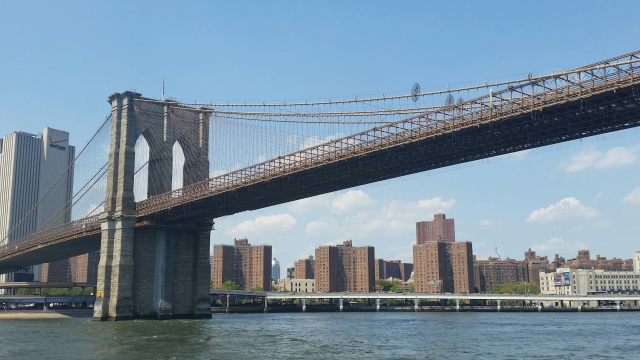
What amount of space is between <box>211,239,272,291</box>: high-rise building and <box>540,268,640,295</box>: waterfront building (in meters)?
86.9

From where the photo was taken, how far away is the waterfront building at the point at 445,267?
176875 mm

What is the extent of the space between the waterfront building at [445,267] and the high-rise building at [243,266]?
4522cm

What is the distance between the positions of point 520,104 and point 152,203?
36.7 meters

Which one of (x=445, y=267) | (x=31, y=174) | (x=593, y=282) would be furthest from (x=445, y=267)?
(x=31, y=174)

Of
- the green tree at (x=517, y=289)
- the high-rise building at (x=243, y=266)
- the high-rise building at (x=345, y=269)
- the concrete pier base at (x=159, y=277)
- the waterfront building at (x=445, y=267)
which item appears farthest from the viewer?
the high-rise building at (x=345, y=269)

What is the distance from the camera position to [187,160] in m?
66.4

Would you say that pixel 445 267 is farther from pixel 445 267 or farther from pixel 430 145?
pixel 430 145

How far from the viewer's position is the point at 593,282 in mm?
182125

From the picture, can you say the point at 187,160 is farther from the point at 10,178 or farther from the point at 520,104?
the point at 10,178

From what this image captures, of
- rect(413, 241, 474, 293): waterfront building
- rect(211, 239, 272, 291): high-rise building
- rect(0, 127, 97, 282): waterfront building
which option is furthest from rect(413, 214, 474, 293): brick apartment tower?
rect(0, 127, 97, 282): waterfront building

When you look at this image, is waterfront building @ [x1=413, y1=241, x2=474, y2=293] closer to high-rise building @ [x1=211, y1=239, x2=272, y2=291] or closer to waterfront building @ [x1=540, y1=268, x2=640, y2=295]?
waterfront building @ [x1=540, y1=268, x2=640, y2=295]

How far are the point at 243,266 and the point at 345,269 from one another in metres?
31.3

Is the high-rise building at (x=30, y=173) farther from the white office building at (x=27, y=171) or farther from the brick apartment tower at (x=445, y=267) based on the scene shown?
the brick apartment tower at (x=445, y=267)

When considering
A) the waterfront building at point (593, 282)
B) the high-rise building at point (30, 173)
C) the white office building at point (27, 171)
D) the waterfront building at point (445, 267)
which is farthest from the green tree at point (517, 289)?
the white office building at point (27, 171)
